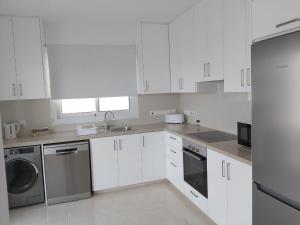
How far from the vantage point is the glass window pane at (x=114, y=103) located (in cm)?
398

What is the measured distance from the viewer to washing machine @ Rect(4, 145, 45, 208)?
3.10 m

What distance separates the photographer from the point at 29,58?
3.26 metres

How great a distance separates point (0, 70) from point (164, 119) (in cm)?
252

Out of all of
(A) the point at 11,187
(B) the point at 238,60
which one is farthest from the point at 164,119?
(A) the point at 11,187

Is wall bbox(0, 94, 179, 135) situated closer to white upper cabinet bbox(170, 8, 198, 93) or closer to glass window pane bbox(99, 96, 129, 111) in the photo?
glass window pane bbox(99, 96, 129, 111)

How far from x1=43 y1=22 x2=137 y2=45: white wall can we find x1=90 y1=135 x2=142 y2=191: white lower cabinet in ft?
4.90

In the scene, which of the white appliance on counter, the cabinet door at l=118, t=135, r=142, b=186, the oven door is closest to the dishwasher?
the cabinet door at l=118, t=135, r=142, b=186

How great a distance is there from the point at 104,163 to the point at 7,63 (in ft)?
5.97

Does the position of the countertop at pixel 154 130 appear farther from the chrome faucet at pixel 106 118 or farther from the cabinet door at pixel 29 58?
the cabinet door at pixel 29 58

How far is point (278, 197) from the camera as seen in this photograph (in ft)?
5.11

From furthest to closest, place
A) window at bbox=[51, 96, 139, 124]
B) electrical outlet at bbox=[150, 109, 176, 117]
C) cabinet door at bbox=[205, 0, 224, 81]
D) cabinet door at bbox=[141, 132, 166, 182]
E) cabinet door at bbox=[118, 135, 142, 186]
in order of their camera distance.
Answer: electrical outlet at bbox=[150, 109, 176, 117], window at bbox=[51, 96, 139, 124], cabinet door at bbox=[141, 132, 166, 182], cabinet door at bbox=[118, 135, 142, 186], cabinet door at bbox=[205, 0, 224, 81]

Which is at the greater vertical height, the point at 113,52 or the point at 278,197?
the point at 113,52

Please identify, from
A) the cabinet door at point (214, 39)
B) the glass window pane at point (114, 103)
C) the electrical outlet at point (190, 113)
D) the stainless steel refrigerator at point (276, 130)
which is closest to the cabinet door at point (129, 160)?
the glass window pane at point (114, 103)

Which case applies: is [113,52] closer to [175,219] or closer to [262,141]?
[175,219]
